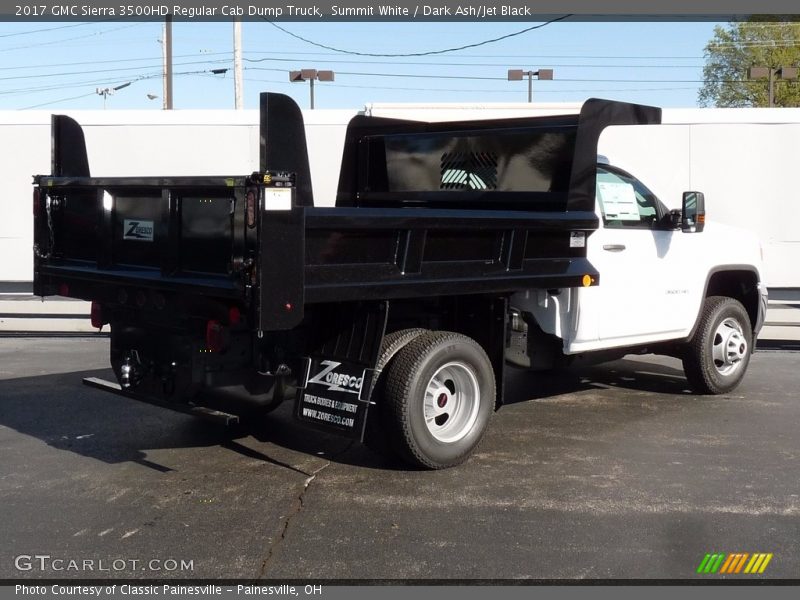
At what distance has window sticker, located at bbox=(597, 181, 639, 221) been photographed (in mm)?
7227

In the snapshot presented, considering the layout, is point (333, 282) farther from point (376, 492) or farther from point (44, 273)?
point (44, 273)

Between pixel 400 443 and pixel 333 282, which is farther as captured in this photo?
pixel 400 443

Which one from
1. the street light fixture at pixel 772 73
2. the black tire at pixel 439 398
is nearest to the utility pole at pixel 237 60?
the black tire at pixel 439 398

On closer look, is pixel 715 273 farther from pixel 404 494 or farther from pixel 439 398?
pixel 404 494

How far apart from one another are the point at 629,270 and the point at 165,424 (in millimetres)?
3751

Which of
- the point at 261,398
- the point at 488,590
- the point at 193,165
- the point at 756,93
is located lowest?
the point at 488,590

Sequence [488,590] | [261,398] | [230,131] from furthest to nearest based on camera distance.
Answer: [230,131] < [261,398] < [488,590]

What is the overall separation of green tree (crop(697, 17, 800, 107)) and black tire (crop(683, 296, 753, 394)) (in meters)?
45.6

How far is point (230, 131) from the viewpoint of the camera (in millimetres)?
12625

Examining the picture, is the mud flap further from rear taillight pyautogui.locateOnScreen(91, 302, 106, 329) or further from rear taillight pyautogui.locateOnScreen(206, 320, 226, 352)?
rear taillight pyautogui.locateOnScreen(91, 302, 106, 329)

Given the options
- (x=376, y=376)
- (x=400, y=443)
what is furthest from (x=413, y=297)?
(x=400, y=443)

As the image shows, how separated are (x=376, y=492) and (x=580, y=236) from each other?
7.77 feet

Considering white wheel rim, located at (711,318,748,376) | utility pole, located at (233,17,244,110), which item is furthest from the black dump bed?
utility pole, located at (233,17,244,110)

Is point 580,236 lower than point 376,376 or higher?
higher
